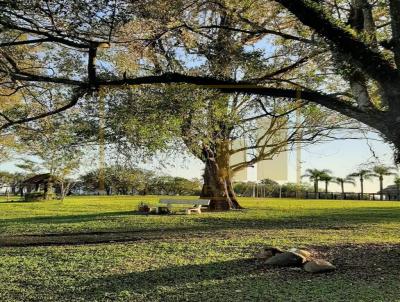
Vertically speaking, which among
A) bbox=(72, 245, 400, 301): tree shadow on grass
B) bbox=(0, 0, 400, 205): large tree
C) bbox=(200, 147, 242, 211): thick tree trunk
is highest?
bbox=(0, 0, 400, 205): large tree

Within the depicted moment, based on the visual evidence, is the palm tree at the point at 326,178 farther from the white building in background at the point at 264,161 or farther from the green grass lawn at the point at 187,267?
the green grass lawn at the point at 187,267

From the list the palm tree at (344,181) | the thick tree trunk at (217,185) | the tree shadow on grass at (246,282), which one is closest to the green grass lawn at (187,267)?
the tree shadow on grass at (246,282)

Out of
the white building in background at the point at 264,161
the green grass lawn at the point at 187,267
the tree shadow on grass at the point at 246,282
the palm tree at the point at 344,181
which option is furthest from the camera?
the palm tree at the point at 344,181

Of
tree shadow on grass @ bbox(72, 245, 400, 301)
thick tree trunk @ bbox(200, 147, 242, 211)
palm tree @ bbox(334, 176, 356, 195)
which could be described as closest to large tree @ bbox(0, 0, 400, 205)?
tree shadow on grass @ bbox(72, 245, 400, 301)

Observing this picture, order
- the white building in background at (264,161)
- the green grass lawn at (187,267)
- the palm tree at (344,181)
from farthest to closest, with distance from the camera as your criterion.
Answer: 1. the palm tree at (344,181)
2. the white building in background at (264,161)
3. the green grass lawn at (187,267)

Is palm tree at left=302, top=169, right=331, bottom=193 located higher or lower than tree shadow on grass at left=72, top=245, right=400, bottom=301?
higher

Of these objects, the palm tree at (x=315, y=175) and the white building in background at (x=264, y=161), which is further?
the palm tree at (x=315, y=175)

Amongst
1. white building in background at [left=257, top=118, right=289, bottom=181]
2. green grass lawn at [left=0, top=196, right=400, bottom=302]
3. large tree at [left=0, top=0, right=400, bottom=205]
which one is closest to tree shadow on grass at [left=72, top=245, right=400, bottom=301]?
green grass lawn at [left=0, top=196, right=400, bottom=302]

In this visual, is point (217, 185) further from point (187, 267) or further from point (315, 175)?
point (315, 175)

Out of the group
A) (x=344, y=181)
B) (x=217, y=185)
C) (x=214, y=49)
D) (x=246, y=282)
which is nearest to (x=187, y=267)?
(x=246, y=282)

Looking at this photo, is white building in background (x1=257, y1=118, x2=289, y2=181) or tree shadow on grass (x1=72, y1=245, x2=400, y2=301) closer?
tree shadow on grass (x1=72, y1=245, x2=400, y2=301)

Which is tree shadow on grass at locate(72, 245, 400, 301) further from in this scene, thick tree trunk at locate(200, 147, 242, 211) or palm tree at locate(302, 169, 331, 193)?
palm tree at locate(302, 169, 331, 193)

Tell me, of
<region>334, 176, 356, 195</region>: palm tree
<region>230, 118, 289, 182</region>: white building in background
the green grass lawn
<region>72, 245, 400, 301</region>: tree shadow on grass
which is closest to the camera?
<region>72, 245, 400, 301</region>: tree shadow on grass

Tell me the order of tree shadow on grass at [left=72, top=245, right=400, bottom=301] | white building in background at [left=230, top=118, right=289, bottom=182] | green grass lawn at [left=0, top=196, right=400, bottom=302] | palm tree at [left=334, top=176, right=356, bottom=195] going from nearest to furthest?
1. tree shadow on grass at [left=72, top=245, right=400, bottom=301]
2. green grass lawn at [left=0, top=196, right=400, bottom=302]
3. white building in background at [left=230, top=118, right=289, bottom=182]
4. palm tree at [left=334, top=176, right=356, bottom=195]
